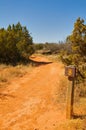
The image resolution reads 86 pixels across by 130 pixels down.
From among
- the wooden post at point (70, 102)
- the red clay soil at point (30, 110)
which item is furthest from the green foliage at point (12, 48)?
the wooden post at point (70, 102)

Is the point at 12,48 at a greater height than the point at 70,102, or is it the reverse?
the point at 12,48

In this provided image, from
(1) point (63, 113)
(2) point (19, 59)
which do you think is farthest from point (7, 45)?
(1) point (63, 113)

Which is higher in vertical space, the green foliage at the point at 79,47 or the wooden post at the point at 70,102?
the green foliage at the point at 79,47

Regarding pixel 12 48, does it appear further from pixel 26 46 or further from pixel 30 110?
pixel 30 110

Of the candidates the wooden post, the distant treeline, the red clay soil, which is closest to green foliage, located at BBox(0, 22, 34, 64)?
the distant treeline

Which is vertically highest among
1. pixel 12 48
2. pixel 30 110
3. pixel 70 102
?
pixel 12 48

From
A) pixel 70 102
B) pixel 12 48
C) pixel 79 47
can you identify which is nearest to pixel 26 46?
pixel 12 48

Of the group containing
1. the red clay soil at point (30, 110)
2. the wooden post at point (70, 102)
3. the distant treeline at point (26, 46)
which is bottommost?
the red clay soil at point (30, 110)

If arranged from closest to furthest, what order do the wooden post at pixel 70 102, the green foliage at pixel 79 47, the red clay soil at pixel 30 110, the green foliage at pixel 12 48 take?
the red clay soil at pixel 30 110 < the wooden post at pixel 70 102 < the green foliage at pixel 79 47 < the green foliage at pixel 12 48

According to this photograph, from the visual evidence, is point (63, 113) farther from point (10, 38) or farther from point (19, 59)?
point (19, 59)

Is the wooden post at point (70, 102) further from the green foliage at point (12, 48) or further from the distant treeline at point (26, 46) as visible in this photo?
the green foliage at point (12, 48)

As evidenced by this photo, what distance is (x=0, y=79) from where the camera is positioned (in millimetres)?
14344

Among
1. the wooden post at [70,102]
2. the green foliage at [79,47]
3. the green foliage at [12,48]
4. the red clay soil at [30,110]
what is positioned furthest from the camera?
the green foliage at [12,48]

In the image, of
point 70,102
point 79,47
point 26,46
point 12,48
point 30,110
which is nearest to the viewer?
point 70,102
